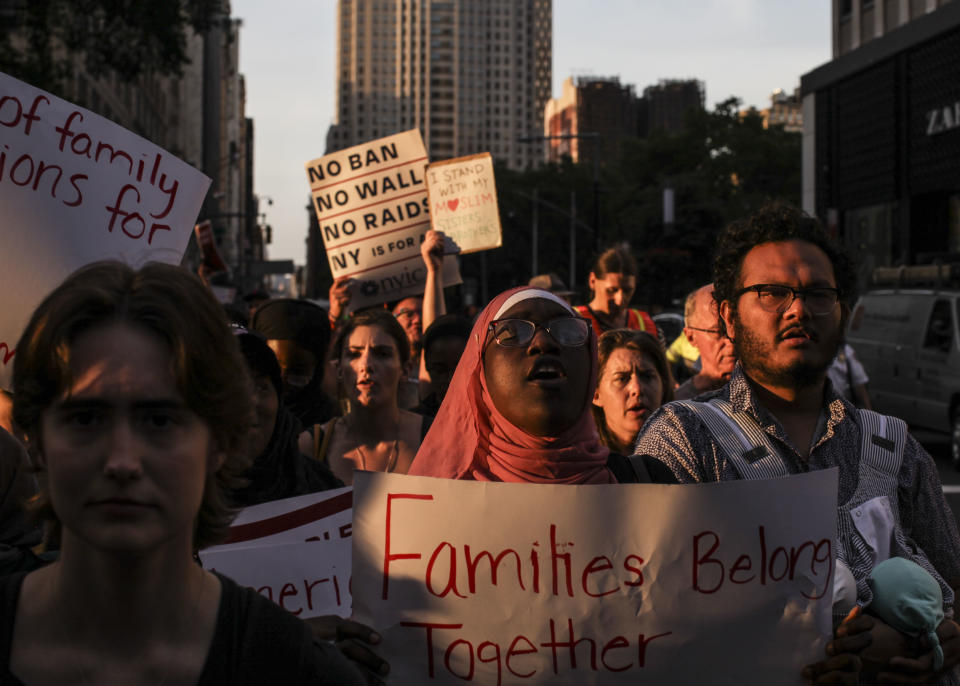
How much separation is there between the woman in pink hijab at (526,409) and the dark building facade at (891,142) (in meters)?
26.4

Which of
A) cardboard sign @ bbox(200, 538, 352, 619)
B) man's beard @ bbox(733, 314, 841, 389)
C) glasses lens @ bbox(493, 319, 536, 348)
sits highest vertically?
glasses lens @ bbox(493, 319, 536, 348)

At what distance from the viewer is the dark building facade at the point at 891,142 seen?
27531 mm

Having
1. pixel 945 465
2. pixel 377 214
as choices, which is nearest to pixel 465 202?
pixel 377 214

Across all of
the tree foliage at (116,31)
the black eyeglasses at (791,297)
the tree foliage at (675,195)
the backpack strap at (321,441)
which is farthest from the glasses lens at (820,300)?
the tree foliage at (675,195)

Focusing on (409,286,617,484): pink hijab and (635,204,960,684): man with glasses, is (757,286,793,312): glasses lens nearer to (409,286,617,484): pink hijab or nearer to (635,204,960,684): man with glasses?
(635,204,960,684): man with glasses

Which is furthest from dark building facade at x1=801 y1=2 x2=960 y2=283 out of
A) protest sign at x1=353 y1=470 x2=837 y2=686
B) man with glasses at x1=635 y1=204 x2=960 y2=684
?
protest sign at x1=353 y1=470 x2=837 y2=686

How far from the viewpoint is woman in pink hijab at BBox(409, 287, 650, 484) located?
8.63 ft

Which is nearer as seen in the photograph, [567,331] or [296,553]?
[567,331]

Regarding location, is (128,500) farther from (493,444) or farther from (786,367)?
(786,367)

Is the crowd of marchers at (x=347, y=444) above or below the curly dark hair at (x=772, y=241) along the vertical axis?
below

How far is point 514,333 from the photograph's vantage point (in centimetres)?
273

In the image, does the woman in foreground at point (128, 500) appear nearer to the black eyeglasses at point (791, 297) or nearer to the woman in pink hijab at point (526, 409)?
the woman in pink hijab at point (526, 409)

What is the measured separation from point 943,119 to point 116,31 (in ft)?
62.2

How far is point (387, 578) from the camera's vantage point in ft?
8.04
